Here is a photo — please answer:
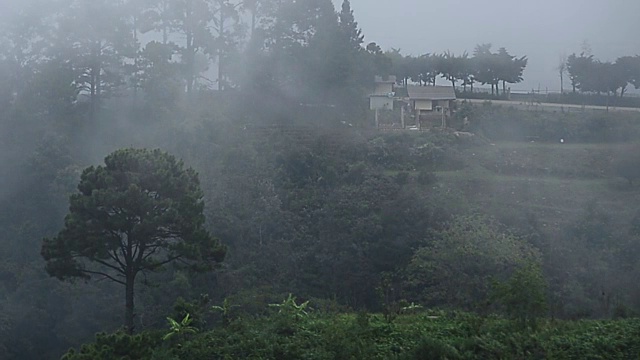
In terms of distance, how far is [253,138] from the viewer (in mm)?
19125

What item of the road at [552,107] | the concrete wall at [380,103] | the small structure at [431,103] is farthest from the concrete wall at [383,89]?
the road at [552,107]

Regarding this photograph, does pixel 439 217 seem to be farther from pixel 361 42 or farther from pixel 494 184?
pixel 361 42

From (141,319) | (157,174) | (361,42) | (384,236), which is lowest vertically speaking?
(141,319)

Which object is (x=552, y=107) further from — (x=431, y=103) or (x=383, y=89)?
(x=383, y=89)

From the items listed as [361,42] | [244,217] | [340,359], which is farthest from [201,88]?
[340,359]

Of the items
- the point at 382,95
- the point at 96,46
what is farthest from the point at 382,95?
the point at 96,46

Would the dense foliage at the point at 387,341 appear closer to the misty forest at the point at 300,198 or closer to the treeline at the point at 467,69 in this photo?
the misty forest at the point at 300,198

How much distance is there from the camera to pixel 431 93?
22938mm

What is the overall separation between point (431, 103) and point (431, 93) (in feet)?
1.51

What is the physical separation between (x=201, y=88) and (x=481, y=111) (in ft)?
27.6

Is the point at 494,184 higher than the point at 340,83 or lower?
lower

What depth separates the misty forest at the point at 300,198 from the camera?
24.2 ft

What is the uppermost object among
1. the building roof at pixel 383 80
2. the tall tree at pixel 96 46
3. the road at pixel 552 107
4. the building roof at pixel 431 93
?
the tall tree at pixel 96 46

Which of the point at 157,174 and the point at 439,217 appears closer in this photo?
the point at 157,174
